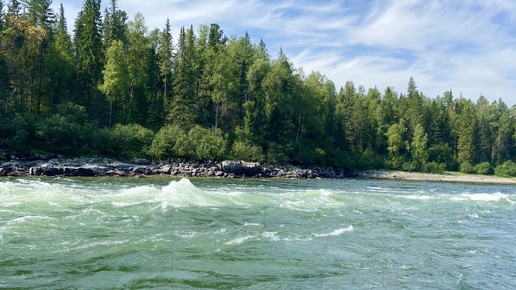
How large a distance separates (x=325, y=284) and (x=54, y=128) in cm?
4449

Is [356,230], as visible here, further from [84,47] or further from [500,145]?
[500,145]

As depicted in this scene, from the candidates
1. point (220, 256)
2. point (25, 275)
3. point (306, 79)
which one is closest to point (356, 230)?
point (220, 256)

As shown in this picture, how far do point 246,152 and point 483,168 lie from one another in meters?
62.0

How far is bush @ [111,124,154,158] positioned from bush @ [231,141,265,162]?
1184 cm

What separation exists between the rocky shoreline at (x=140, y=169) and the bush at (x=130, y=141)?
269 centimetres

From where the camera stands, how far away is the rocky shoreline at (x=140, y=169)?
129 ft

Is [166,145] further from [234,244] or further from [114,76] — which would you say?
[234,244]

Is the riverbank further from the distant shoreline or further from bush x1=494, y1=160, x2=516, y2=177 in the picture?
bush x1=494, y1=160, x2=516, y2=177

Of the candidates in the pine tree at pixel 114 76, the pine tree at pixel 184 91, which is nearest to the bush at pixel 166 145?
the pine tree at pixel 184 91

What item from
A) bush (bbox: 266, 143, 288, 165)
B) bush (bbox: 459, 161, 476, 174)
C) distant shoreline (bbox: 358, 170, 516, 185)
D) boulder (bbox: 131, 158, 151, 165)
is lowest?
distant shoreline (bbox: 358, 170, 516, 185)

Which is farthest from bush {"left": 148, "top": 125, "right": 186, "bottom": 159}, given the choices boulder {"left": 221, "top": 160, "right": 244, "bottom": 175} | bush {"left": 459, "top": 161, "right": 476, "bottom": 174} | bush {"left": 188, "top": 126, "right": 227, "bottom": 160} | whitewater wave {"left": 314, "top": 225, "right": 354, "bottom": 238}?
bush {"left": 459, "top": 161, "right": 476, "bottom": 174}

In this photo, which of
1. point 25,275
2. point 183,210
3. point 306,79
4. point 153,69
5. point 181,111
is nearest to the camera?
point 25,275

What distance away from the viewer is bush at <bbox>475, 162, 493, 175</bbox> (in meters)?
92.1

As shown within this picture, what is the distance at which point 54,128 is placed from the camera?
46.1 metres
